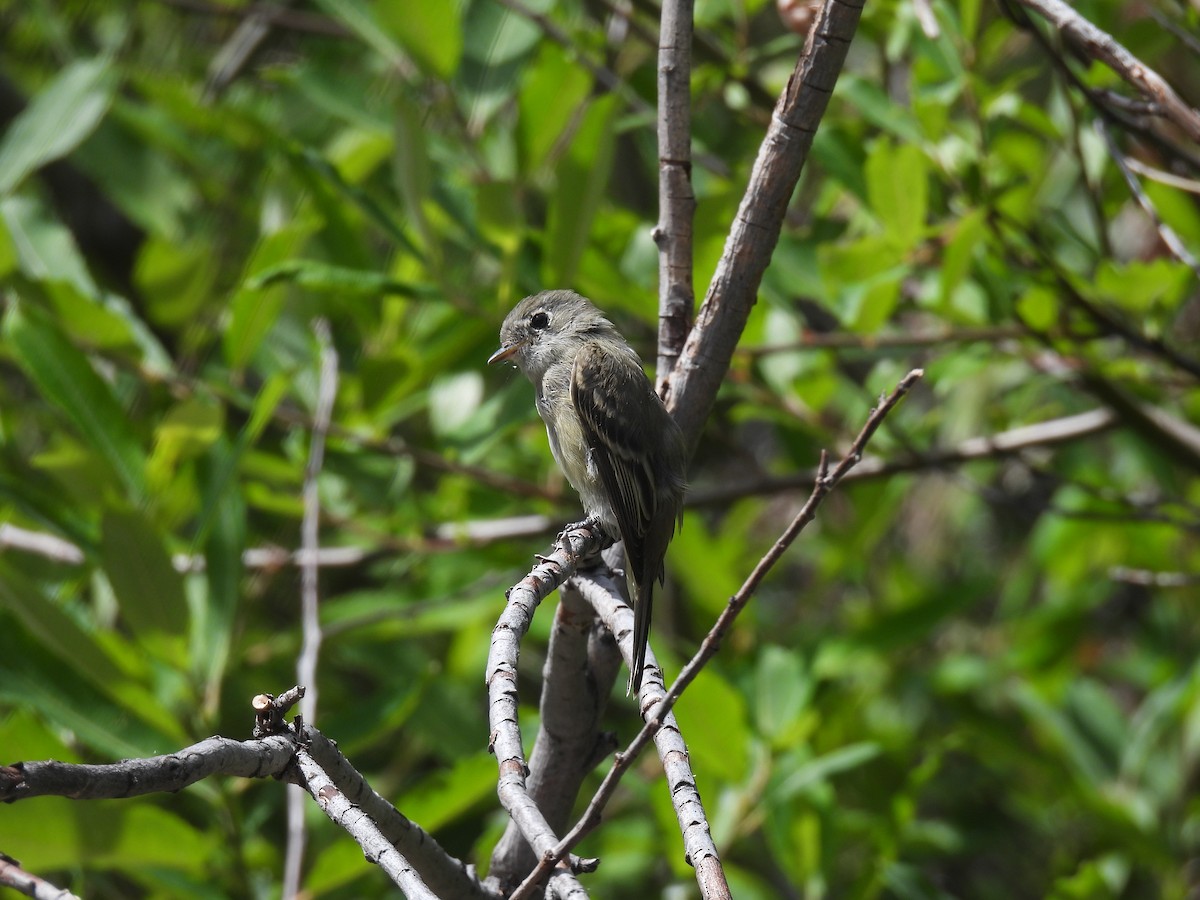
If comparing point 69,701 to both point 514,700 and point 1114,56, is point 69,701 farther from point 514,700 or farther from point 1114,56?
point 1114,56

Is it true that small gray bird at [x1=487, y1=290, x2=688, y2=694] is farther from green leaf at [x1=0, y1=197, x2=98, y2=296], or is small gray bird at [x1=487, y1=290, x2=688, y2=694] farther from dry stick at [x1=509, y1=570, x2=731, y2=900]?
green leaf at [x1=0, y1=197, x2=98, y2=296]

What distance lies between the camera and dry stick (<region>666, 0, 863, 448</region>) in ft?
6.66

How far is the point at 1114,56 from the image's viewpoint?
1.99 m

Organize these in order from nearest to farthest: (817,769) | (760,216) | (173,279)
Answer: (760,216)
(817,769)
(173,279)

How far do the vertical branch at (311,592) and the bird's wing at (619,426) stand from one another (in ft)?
2.16

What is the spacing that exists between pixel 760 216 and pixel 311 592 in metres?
1.38

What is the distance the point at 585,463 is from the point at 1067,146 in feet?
5.19

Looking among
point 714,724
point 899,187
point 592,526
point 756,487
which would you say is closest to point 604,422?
point 592,526

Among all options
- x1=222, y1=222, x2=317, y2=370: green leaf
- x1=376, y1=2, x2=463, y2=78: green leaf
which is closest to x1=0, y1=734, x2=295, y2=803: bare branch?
x1=222, y1=222, x2=317, y2=370: green leaf

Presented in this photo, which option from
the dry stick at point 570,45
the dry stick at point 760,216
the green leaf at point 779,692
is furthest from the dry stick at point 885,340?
the dry stick at point 760,216

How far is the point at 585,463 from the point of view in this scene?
3.20 m

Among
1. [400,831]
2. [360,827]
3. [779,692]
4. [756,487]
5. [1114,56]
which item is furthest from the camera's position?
[756,487]

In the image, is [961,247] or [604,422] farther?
[604,422]

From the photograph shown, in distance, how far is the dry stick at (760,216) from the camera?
2029mm
